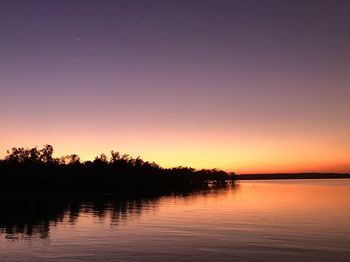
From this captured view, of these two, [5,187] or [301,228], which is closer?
[301,228]

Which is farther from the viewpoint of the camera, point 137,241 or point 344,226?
point 344,226

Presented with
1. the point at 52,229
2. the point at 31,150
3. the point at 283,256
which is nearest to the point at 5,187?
the point at 31,150

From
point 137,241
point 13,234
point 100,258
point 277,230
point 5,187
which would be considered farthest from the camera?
point 5,187

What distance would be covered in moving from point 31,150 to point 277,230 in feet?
503

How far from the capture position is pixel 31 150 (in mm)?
192500

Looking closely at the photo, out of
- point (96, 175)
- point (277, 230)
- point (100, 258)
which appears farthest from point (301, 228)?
point (96, 175)

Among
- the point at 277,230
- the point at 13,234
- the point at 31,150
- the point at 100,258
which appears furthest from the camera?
the point at 31,150

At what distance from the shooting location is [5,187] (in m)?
140

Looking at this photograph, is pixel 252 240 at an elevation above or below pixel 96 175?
below

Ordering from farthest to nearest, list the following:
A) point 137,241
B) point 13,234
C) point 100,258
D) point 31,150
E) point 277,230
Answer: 1. point 31,150
2. point 277,230
3. point 13,234
4. point 137,241
5. point 100,258

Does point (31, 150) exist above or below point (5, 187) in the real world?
above

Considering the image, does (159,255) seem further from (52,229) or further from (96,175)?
(96,175)

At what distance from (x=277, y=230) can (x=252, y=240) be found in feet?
35.0

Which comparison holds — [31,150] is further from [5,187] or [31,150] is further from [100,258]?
[100,258]
